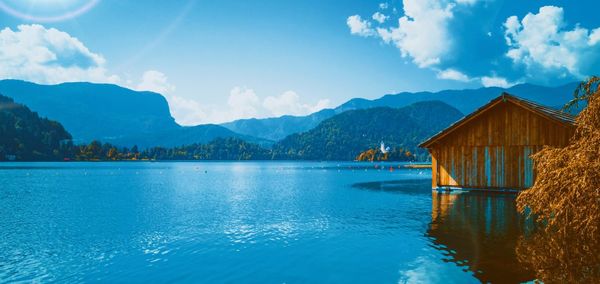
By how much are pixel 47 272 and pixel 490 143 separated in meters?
31.9

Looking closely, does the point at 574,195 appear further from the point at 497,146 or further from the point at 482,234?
the point at 497,146

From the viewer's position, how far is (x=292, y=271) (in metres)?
13.6

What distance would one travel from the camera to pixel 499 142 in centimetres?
3200

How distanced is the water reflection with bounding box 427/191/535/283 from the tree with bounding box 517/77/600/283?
0.88m

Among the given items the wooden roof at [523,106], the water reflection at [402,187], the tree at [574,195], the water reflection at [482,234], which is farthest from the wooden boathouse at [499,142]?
the tree at [574,195]

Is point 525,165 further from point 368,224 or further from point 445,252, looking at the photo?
point 445,252

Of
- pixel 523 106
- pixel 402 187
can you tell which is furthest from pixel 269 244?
pixel 402 187

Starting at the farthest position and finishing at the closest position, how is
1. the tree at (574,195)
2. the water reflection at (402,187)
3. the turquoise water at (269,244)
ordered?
the water reflection at (402,187)
the turquoise water at (269,244)
the tree at (574,195)

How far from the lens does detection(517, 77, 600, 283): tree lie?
10289mm

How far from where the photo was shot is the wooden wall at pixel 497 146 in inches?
1189

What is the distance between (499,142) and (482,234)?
1662 centimetres

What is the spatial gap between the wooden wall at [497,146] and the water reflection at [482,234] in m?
2.25

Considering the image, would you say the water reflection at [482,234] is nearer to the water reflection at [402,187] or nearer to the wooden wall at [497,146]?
the wooden wall at [497,146]

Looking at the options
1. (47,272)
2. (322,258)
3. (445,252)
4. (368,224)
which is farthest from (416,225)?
(47,272)
